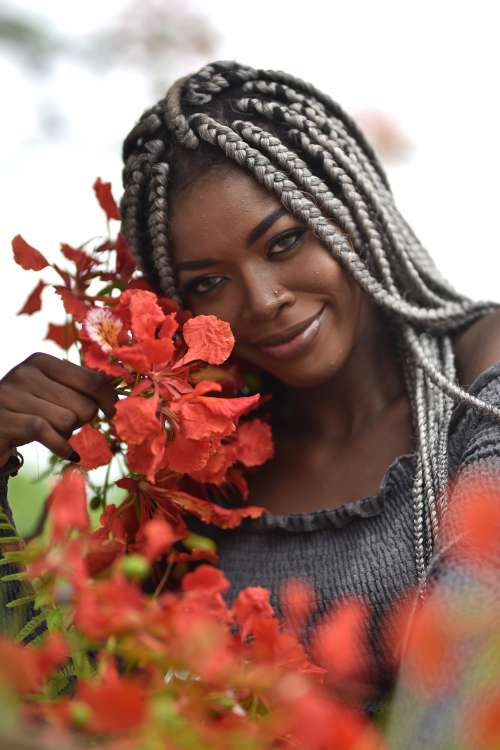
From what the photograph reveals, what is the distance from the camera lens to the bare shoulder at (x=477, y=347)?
57.7 inches

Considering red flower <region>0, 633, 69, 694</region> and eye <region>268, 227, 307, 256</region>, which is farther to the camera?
eye <region>268, 227, 307, 256</region>

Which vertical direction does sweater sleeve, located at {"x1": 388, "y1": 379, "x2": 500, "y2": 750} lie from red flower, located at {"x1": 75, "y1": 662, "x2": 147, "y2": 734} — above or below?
below

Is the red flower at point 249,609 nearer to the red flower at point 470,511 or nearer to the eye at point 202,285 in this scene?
the red flower at point 470,511

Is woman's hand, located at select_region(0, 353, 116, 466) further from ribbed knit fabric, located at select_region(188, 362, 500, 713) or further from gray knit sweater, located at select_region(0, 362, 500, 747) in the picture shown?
ribbed knit fabric, located at select_region(188, 362, 500, 713)

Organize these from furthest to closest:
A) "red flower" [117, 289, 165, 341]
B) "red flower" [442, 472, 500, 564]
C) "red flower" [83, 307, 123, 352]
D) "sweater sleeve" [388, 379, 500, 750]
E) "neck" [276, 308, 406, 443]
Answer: "neck" [276, 308, 406, 443] < "red flower" [83, 307, 123, 352] < "red flower" [117, 289, 165, 341] < "red flower" [442, 472, 500, 564] < "sweater sleeve" [388, 379, 500, 750]

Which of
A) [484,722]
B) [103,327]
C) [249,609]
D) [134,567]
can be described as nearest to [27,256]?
[103,327]

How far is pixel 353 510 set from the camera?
148 cm

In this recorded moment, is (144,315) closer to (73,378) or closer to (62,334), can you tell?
(73,378)

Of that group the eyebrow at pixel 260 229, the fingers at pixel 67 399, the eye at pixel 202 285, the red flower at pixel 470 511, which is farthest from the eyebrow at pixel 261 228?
the red flower at pixel 470 511

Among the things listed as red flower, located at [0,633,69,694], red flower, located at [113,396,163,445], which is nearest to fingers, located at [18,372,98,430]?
red flower, located at [113,396,163,445]

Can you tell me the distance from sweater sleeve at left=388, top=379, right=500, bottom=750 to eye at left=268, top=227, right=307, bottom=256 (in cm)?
41

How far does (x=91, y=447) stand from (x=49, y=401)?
0.14 m

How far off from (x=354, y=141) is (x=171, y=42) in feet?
8.56

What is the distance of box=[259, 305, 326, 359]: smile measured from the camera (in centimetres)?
146
